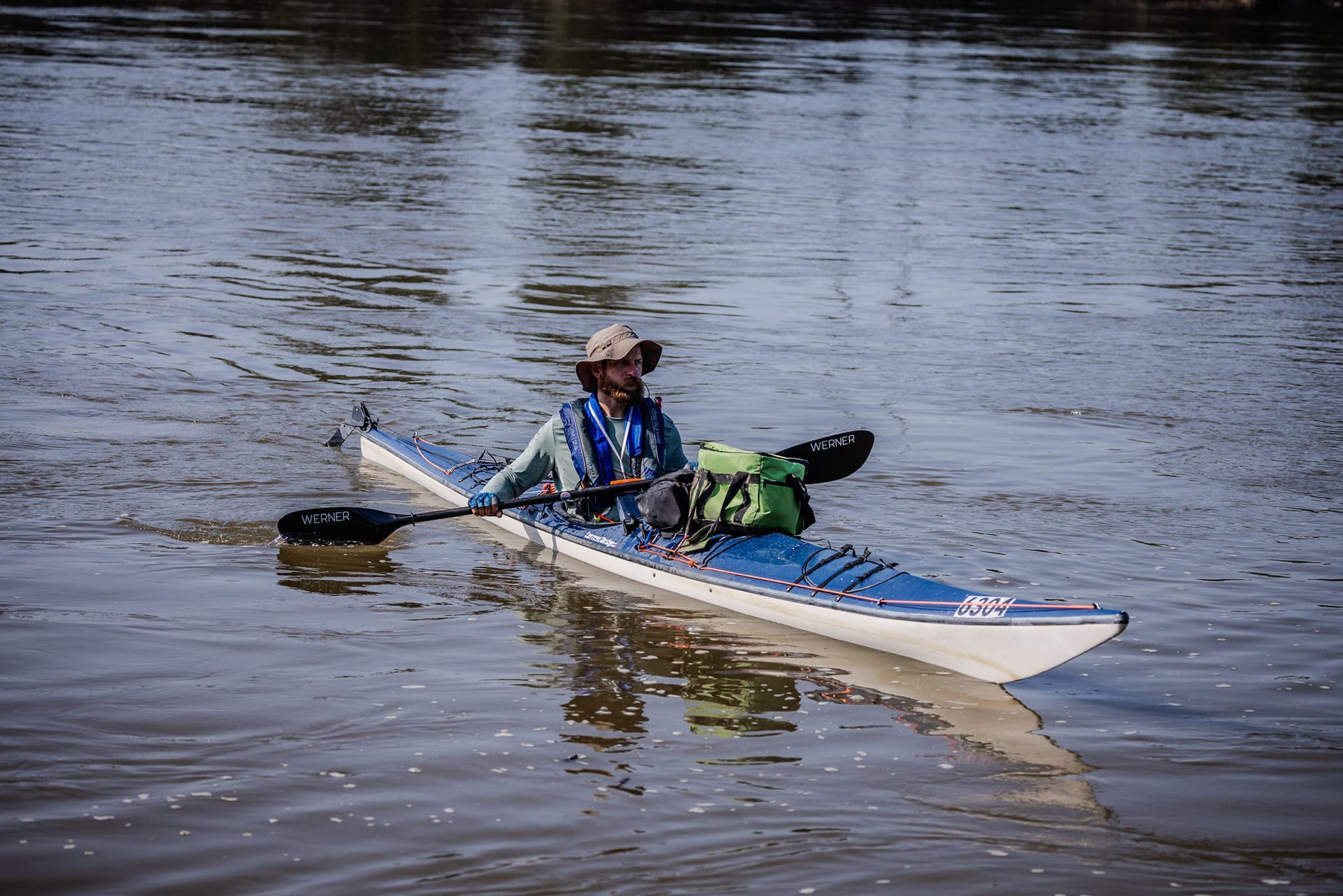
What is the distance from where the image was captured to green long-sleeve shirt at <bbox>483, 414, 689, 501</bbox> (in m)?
7.59

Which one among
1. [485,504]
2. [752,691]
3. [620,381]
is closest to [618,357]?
[620,381]

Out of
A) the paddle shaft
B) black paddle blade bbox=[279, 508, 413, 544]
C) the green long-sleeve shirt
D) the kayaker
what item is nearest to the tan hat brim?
the kayaker

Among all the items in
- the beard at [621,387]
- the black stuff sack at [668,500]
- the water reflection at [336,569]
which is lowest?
the water reflection at [336,569]

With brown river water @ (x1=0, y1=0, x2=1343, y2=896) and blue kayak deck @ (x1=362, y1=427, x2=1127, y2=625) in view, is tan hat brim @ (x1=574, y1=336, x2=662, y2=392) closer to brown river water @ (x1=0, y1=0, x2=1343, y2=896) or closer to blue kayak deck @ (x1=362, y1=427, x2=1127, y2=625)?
blue kayak deck @ (x1=362, y1=427, x2=1127, y2=625)

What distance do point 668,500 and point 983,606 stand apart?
5.43ft

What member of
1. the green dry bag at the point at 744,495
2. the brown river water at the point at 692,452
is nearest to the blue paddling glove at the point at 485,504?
the brown river water at the point at 692,452

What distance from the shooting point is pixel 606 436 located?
24.9 feet

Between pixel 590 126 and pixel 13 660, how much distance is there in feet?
66.8

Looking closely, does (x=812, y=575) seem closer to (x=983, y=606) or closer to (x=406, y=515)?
(x=983, y=606)

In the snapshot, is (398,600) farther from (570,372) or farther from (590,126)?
(590,126)

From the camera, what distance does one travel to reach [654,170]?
21766 millimetres

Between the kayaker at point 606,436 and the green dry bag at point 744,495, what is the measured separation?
1.40 feet

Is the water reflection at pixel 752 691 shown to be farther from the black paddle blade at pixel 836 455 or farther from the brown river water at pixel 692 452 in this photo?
Answer: the black paddle blade at pixel 836 455

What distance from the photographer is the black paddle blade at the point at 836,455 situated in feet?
26.7
